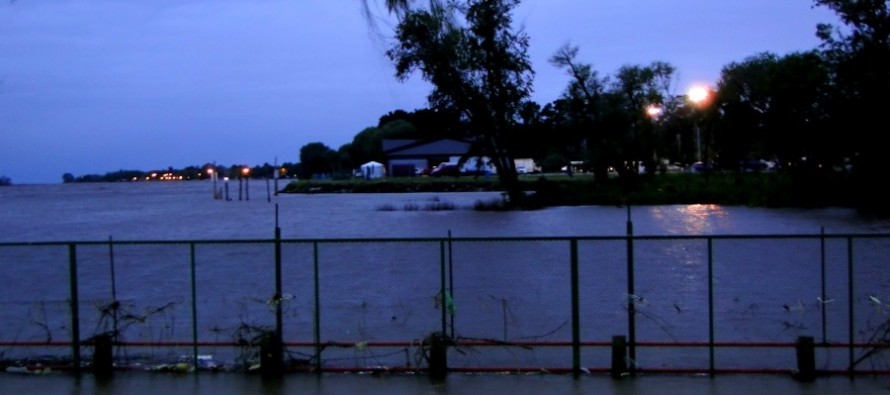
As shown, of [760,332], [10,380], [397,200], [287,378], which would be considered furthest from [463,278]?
[397,200]

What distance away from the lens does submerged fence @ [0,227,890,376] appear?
47.7 feet

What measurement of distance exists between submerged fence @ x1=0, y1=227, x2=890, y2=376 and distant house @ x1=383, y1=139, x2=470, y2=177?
112 meters

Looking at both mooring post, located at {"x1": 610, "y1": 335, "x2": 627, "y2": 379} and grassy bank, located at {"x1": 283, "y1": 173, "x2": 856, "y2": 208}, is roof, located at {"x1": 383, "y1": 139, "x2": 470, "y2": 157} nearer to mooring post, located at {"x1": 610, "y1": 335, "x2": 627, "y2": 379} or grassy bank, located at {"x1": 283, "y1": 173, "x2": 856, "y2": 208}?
grassy bank, located at {"x1": 283, "y1": 173, "x2": 856, "y2": 208}

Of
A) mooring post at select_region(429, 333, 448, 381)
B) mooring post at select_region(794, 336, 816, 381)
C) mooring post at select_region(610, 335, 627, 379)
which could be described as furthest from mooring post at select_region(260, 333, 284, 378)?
mooring post at select_region(794, 336, 816, 381)

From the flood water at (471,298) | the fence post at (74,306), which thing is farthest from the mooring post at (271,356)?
the fence post at (74,306)

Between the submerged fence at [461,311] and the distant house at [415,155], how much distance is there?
366ft

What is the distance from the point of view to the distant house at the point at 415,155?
136 meters

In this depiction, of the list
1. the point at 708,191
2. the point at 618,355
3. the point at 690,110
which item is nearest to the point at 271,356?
the point at 618,355

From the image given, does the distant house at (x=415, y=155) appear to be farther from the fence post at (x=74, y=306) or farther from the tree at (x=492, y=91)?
the fence post at (x=74, y=306)

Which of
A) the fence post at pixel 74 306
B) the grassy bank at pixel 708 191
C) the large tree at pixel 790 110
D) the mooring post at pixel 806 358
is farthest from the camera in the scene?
the grassy bank at pixel 708 191

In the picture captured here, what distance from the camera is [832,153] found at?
63156mm

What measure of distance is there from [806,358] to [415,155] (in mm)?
126274

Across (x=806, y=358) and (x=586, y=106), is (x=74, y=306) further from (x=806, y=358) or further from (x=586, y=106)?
(x=586, y=106)

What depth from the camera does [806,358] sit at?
1362 cm
